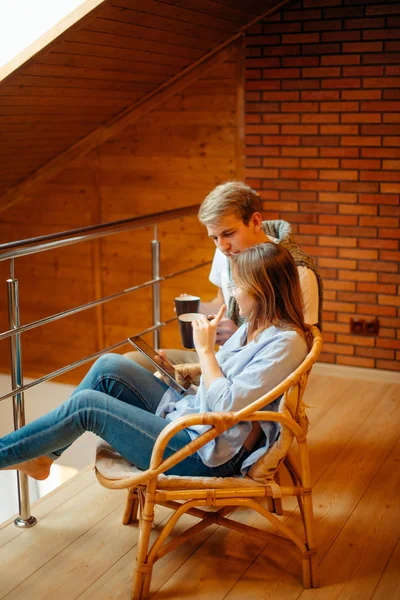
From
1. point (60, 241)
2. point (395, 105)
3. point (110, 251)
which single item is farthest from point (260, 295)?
point (110, 251)

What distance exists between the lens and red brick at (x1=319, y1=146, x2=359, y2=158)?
398cm

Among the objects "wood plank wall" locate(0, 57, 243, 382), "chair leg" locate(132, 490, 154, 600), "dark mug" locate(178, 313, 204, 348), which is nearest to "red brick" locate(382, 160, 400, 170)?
"wood plank wall" locate(0, 57, 243, 382)

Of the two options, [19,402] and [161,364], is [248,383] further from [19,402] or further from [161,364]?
[19,402]

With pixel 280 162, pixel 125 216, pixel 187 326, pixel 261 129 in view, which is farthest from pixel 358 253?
pixel 187 326

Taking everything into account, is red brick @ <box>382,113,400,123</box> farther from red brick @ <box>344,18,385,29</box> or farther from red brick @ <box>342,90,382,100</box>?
red brick @ <box>344,18,385,29</box>

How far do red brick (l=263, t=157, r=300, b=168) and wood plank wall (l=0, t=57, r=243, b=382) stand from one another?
286mm

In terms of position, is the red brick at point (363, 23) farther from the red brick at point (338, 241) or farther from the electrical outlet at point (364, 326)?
the electrical outlet at point (364, 326)

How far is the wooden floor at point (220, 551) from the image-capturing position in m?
2.13

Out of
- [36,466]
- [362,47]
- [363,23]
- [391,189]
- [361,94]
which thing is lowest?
[36,466]

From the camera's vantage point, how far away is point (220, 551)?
2324 millimetres

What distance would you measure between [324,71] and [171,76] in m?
0.98

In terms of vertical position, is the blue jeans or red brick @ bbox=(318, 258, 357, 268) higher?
red brick @ bbox=(318, 258, 357, 268)

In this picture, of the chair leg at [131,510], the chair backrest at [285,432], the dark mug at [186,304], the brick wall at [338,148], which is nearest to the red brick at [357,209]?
the brick wall at [338,148]

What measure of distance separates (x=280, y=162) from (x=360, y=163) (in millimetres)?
451
